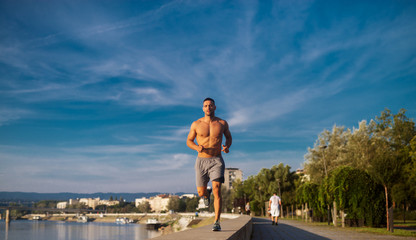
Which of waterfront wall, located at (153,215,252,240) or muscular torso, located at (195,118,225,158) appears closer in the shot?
waterfront wall, located at (153,215,252,240)

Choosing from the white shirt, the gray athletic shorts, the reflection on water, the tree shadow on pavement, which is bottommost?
the reflection on water

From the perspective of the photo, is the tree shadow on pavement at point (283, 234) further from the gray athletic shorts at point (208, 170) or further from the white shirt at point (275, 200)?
the gray athletic shorts at point (208, 170)

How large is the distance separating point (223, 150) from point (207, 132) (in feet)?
1.57

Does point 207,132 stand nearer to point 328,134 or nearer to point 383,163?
point 383,163

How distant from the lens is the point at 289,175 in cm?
7112

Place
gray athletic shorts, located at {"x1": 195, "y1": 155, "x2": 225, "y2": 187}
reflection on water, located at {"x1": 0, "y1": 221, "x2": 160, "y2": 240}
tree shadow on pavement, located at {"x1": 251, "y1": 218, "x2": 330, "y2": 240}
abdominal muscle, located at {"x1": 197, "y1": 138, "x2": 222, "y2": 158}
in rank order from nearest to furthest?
gray athletic shorts, located at {"x1": 195, "y1": 155, "x2": 225, "y2": 187}, abdominal muscle, located at {"x1": 197, "y1": 138, "x2": 222, "y2": 158}, tree shadow on pavement, located at {"x1": 251, "y1": 218, "x2": 330, "y2": 240}, reflection on water, located at {"x1": 0, "y1": 221, "x2": 160, "y2": 240}

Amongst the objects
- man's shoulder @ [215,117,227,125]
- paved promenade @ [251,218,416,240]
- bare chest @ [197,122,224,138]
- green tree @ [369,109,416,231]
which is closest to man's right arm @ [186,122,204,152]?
bare chest @ [197,122,224,138]

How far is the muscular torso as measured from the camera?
662 cm

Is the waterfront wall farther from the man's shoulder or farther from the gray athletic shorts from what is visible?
the man's shoulder

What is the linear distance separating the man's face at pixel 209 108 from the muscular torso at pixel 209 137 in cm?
19

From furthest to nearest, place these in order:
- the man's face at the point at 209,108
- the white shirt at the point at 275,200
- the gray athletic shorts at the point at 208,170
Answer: the white shirt at the point at 275,200 → the man's face at the point at 209,108 → the gray athletic shorts at the point at 208,170

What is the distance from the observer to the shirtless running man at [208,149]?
6.50m

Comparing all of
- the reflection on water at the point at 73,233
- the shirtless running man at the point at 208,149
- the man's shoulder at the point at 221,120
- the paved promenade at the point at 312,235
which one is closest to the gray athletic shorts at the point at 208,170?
the shirtless running man at the point at 208,149

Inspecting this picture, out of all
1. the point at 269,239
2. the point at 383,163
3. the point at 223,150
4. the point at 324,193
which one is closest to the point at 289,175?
the point at 324,193
